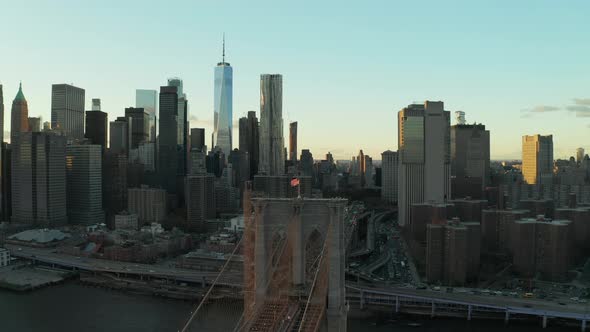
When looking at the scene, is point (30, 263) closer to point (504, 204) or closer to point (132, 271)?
point (132, 271)

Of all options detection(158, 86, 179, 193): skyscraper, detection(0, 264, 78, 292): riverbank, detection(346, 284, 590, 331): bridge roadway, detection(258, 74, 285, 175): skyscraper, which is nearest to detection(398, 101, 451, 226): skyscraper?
detection(258, 74, 285, 175): skyscraper

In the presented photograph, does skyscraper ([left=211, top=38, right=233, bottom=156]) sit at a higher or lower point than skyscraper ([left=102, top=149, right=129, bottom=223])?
higher

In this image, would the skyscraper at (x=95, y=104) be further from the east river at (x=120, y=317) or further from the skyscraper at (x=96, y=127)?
the east river at (x=120, y=317)

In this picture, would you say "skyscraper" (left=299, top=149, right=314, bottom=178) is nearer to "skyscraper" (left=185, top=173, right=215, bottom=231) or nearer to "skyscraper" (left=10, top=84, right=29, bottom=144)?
"skyscraper" (left=185, top=173, right=215, bottom=231)

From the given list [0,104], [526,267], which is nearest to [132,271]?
[526,267]

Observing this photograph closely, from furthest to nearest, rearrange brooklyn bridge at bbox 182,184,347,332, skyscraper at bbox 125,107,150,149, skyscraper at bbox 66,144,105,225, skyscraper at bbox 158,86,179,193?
skyscraper at bbox 125,107,150,149 → skyscraper at bbox 158,86,179,193 → skyscraper at bbox 66,144,105,225 → brooklyn bridge at bbox 182,184,347,332
